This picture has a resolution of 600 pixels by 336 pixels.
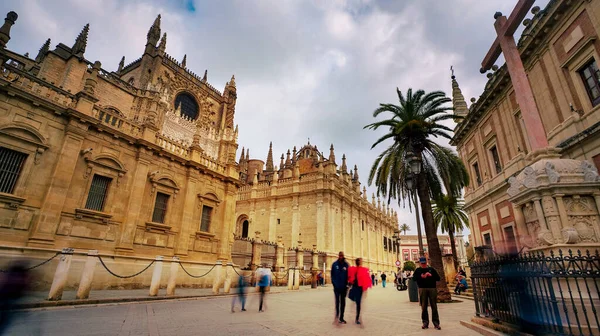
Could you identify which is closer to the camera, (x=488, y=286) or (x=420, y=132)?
(x=488, y=286)

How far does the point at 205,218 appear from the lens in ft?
56.3

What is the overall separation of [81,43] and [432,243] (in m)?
32.1

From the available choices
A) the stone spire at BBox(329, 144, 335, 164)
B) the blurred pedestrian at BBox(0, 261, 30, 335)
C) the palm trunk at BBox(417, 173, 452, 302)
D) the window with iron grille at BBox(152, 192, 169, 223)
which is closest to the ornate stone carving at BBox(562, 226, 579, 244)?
the palm trunk at BBox(417, 173, 452, 302)

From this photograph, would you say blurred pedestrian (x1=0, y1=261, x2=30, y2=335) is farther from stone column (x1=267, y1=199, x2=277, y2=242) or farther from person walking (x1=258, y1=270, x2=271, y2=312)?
stone column (x1=267, y1=199, x2=277, y2=242)

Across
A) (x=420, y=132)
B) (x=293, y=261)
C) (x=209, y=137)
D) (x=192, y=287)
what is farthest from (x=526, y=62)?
(x=209, y=137)

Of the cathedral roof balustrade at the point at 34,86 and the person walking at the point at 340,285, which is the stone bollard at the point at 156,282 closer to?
the person walking at the point at 340,285

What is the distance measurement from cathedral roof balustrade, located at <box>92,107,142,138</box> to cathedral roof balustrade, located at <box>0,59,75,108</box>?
111cm

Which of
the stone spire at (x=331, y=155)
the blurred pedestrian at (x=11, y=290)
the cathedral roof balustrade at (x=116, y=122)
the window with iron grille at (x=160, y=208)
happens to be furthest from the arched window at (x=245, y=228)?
the blurred pedestrian at (x=11, y=290)

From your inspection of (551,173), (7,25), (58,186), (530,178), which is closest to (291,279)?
(58,186)

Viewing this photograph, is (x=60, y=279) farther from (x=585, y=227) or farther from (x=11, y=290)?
(x=585, y=227)

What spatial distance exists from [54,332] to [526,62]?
1801 centimetres

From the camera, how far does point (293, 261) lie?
89.4 ft

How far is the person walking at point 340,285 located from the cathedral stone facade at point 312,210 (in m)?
21.9

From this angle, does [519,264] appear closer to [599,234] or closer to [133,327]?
[599,234]
